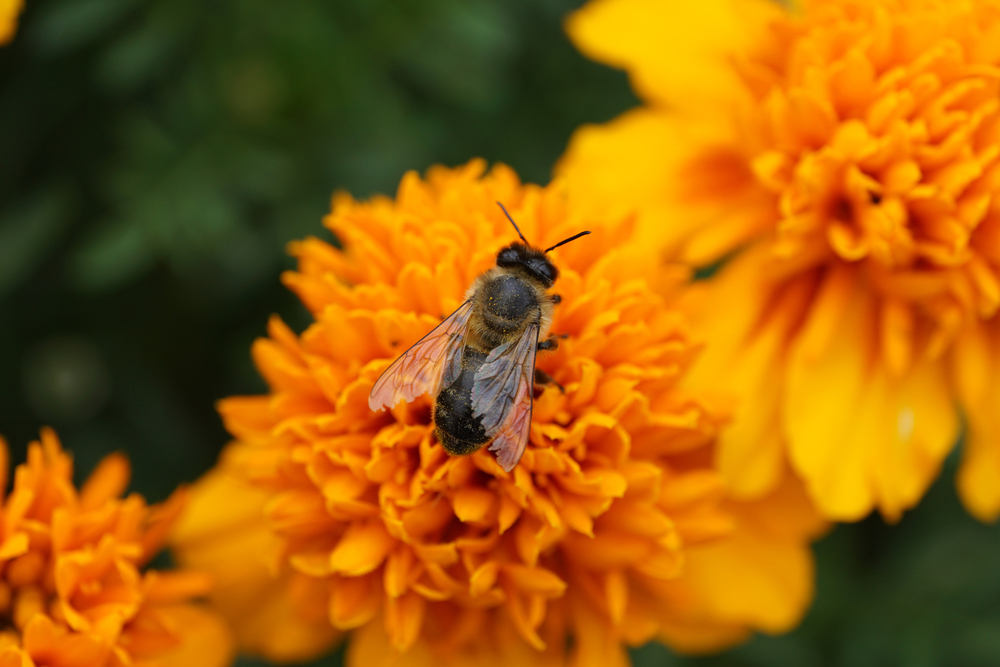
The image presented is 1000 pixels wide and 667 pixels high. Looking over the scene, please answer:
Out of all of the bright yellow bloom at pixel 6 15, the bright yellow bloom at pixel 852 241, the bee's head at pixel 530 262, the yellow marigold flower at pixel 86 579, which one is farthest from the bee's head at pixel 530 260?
the bright yellow bloom at pixel 6 15

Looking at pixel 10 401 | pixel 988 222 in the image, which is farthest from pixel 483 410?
pixel 10 401

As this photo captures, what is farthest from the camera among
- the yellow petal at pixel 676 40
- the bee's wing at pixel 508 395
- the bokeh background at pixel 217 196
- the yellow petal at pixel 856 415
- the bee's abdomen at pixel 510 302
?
the bokeh background at pixel 217 196

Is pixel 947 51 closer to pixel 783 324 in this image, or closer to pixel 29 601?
pixel 783 324

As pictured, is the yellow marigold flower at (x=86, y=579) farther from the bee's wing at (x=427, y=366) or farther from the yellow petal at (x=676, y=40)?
the yellow petal at (x=676, y=40)

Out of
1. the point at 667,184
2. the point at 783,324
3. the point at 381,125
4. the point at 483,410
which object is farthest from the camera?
the point at 381,125

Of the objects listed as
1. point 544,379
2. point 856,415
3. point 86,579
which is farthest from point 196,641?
point 856,415

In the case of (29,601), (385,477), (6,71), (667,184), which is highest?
(6,71)

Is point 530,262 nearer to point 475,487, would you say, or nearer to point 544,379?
point 544,379

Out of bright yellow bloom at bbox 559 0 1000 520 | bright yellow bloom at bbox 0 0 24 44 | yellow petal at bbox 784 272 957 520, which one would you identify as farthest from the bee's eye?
bright yellow bloom at bbox 0 0 24 44
